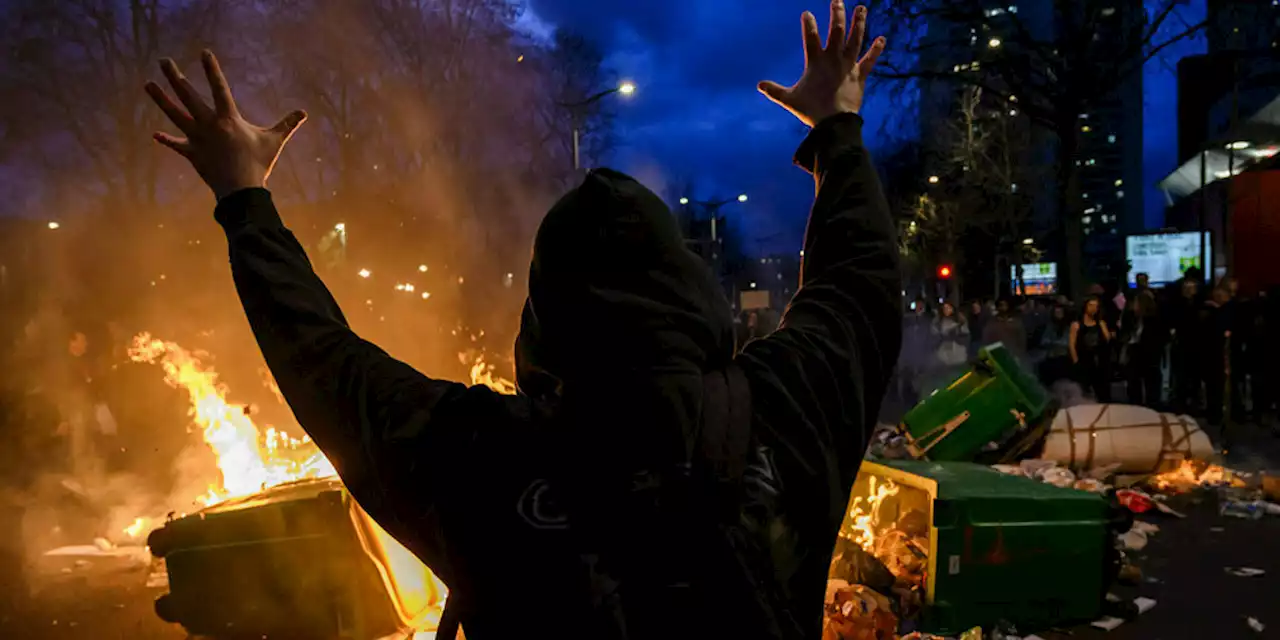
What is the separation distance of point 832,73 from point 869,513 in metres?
4.32

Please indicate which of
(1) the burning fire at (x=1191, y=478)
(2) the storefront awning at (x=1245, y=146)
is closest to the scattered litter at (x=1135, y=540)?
(1) the burning fire at (x=1191, y=478)

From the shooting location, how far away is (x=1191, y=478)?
782cm

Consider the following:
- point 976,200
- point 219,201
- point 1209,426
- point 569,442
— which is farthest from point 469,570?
point 976,200

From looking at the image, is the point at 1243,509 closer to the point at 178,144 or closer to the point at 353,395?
the point at 353,395

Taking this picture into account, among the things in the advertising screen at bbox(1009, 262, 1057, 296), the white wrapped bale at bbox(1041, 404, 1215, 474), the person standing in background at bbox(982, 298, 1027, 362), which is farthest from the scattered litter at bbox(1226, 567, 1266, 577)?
the advertising screen at bbox(1009, 262, 1057, 296)

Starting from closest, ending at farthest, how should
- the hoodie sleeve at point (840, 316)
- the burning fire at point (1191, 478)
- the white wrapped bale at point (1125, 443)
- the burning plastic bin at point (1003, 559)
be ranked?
the hoodie sleeve at point (840, 316), the burning plastic bin at point (1003, 559), the burning fire at point (1191, 478), the white wrapped bale at point (1125, 443)

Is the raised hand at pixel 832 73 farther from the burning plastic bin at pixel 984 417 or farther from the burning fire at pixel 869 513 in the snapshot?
the burning plastic bin at pixel 984 417

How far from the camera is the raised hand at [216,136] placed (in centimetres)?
146

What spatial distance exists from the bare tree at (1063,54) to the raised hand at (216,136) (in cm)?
1825

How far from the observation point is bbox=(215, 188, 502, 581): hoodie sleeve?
47.0 inches

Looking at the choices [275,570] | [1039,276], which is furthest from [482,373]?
[1039,276]

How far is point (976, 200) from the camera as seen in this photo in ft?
122

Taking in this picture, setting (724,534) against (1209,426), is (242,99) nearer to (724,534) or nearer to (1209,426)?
(724,534)

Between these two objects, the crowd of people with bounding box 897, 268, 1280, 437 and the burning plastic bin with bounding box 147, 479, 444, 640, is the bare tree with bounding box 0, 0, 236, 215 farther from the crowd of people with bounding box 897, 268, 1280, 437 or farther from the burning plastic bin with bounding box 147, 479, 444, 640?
the crowd of people with bounding box 897, 268, 1280, 437
